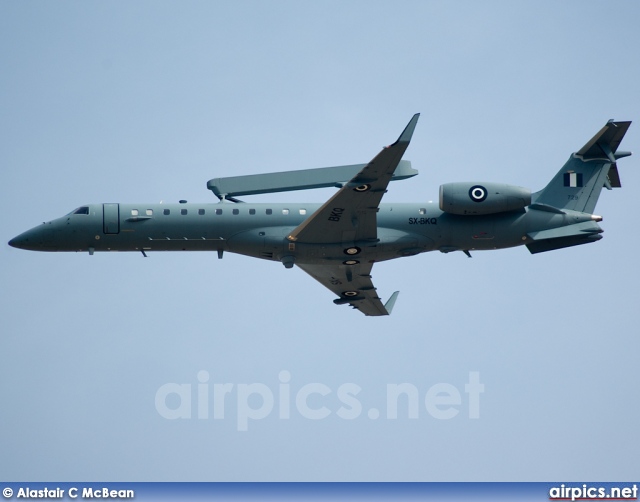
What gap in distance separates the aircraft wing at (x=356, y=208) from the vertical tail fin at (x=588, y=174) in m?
8.33

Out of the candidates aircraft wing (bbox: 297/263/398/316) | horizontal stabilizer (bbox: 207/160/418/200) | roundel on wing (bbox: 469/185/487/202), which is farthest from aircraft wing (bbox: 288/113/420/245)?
roundel on wing (bbox: 469/185/487/202)

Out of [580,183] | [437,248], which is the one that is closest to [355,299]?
[437,248]

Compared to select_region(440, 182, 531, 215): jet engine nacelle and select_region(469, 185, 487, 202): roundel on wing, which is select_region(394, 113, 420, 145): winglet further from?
select_region(469, 185, 487, 202): roundel on wing

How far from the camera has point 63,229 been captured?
54.1m

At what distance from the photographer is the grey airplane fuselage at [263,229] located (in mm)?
53281

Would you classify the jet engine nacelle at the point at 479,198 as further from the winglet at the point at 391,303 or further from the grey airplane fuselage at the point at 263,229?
the winglet at the point at 391,303

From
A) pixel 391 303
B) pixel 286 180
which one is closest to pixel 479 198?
pixel 286 180

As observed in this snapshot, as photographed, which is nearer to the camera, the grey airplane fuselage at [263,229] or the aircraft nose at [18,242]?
the grey airplane fuselage at [263,229]

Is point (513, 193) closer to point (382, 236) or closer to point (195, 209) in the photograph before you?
point (382, 236)

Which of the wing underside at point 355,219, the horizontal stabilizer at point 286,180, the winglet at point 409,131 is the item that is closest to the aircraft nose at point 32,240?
the horizontal stabilizer at point 286,180

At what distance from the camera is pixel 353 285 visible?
191ft

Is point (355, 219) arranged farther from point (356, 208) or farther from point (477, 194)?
point (477, 194)

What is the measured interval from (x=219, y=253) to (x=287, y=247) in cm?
316

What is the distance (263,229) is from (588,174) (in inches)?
556
